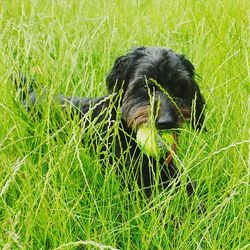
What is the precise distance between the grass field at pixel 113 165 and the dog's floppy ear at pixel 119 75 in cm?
13

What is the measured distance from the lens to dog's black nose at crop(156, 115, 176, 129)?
7.99 ft

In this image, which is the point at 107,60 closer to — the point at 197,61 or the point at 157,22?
the point at 197,61

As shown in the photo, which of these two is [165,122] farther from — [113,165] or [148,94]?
[113,165]

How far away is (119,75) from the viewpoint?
2945 mm

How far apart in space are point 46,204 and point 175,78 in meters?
1.14

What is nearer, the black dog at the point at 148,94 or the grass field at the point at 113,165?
the grass field at the point at 113,165

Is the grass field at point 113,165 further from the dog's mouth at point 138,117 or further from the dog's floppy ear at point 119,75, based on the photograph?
the dog's mouth at point 138,117

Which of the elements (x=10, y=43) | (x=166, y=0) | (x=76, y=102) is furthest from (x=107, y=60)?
(x=166, y=0)

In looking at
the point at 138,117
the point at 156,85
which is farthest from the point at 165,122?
the point at 156,85

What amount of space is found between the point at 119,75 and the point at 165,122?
24.6 inches

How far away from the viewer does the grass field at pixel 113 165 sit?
1.92 metres

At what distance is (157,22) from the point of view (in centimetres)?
443

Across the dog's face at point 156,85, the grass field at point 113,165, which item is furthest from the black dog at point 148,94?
the grass field at point 113,165

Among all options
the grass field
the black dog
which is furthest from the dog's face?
the grass field
